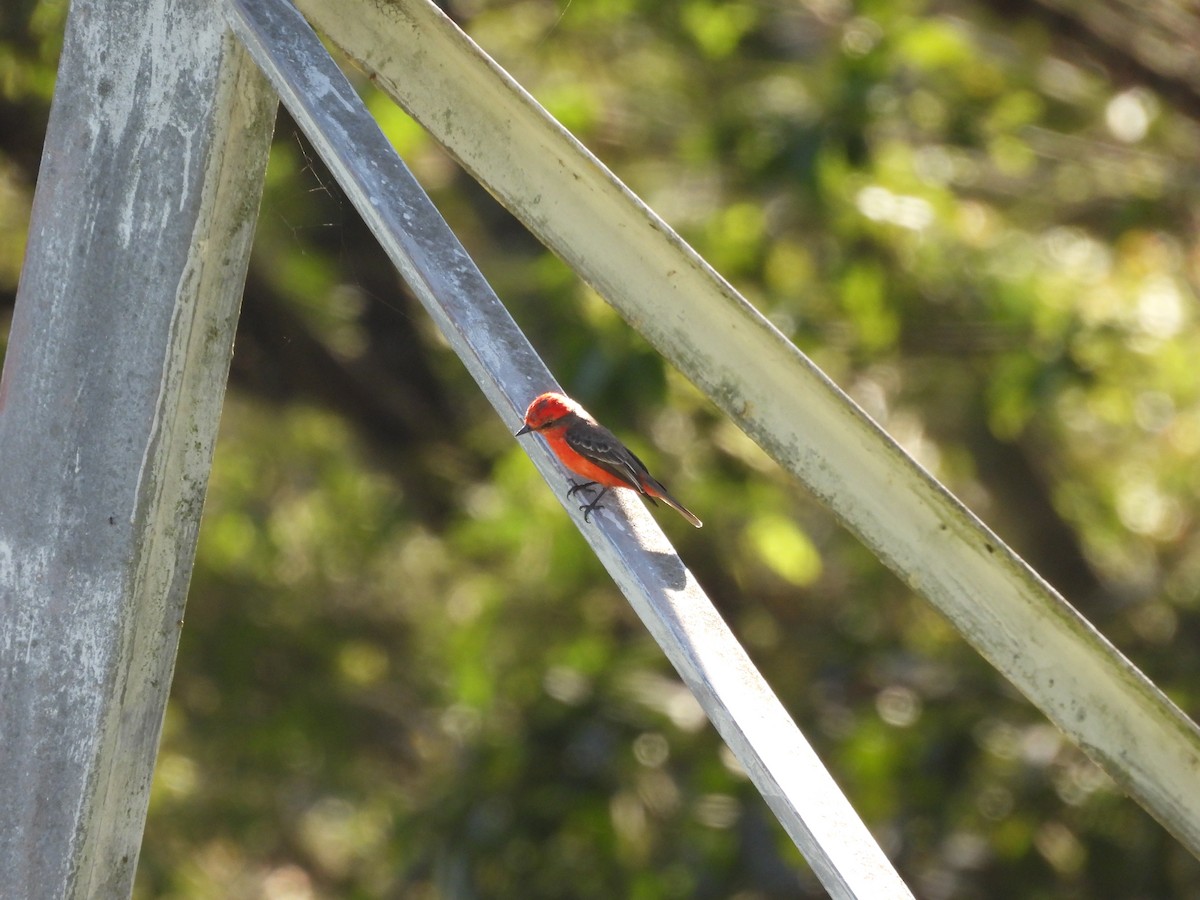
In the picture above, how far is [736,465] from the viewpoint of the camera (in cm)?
716

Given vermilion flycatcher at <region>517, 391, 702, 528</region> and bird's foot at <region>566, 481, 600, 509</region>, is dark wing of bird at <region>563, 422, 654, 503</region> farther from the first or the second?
bird's foot at <region>566, 481, 600, 509</region>

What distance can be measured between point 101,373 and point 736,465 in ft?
17.3

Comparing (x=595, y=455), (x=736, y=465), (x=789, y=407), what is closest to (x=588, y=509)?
(x=789, y=407)

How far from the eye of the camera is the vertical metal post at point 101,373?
2.10 m

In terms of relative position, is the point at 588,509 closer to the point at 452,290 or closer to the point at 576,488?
the point at 576,488

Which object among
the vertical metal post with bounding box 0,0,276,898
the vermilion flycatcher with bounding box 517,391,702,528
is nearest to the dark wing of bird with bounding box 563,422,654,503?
the vermilion flycatcher with bounding box 517,391,702,528

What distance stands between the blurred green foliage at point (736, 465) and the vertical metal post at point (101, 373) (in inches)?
114

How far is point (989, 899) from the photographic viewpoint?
22.1 feet

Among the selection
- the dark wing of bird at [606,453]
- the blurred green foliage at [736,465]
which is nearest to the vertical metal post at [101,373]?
the dark wing of bird at [606,453]

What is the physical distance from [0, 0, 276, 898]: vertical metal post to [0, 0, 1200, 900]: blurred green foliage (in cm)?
290

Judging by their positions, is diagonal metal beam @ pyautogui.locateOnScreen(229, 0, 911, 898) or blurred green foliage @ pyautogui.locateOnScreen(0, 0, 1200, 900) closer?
diagonal metal beam @ pyautogui.locateOnScreen(229, 0, 911, 898)

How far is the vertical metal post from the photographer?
210 cm

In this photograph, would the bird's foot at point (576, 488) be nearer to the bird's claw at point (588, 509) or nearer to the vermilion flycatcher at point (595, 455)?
the bird's claw at point (588, 509)

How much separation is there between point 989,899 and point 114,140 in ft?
19.7
